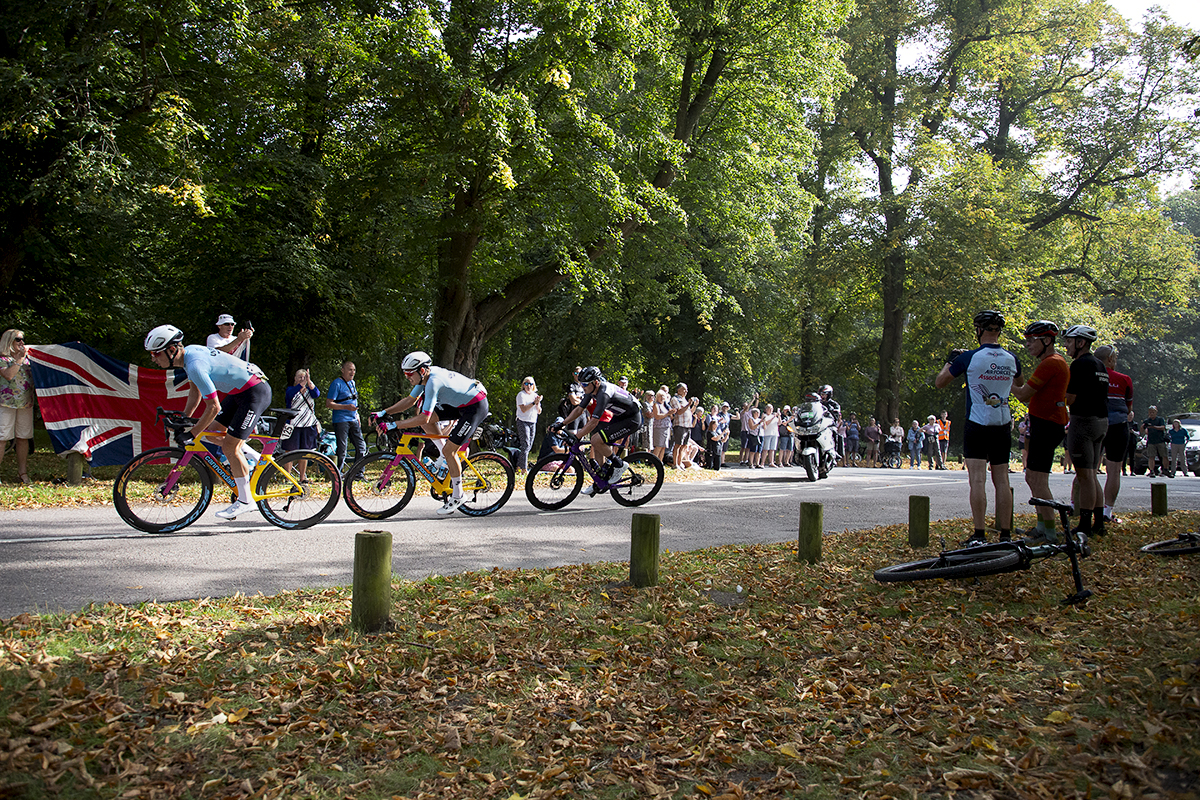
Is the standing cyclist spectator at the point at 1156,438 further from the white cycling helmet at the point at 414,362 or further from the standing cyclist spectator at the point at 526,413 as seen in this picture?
the white cycling helmet at the point at 414,362

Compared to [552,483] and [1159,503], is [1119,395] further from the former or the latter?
[552,483]

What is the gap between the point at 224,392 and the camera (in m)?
8.53

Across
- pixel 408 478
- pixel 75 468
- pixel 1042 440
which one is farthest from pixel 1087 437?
pixel 75 468

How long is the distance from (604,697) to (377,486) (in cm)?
560

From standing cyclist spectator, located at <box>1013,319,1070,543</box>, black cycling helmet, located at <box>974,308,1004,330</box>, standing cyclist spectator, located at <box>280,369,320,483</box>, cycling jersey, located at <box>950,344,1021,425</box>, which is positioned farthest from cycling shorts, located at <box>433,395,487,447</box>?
standing cyclist spectator, located at <box>1013,319,1070,543</box>

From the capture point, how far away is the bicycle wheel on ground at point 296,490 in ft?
29.1

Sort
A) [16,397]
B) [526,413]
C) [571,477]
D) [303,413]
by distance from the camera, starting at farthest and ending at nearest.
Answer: [526,413] → [303,413] → [16,397] → [571,477]

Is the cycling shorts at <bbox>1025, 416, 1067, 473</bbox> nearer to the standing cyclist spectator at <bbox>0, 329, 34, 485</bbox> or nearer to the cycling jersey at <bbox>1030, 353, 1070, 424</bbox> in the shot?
the cycling jersey at <bbox>1030, 353, 1070, 424</bbox>

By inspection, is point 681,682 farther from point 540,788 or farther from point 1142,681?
point 1142,681

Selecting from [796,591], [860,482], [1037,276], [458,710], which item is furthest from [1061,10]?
[458,710]

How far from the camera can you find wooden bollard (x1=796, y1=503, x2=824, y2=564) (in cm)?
775

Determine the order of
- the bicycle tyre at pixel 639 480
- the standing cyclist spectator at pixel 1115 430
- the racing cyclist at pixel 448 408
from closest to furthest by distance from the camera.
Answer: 1. the racing cyclist at pixel 448 408
2. the standing cyclist spectator at pixel 1115 430
3. the bicycle tyre at pixel 639 480

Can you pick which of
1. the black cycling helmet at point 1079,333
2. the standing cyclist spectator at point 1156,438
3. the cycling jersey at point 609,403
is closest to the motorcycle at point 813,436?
the cycling jersey at point 609,403

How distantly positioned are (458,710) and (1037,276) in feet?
115
